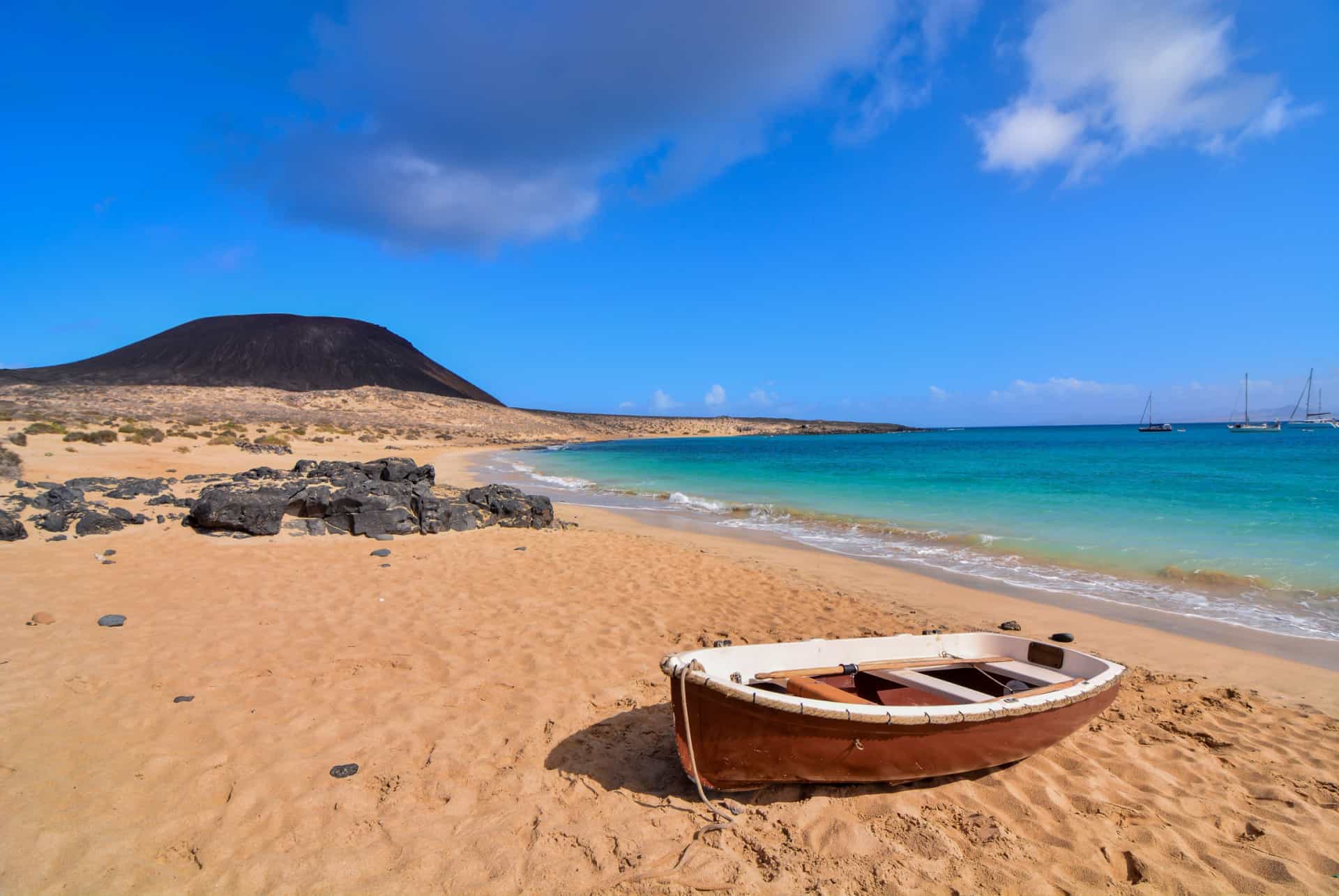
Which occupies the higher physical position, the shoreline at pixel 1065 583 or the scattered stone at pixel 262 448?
the scattered stone at pixel 262 448

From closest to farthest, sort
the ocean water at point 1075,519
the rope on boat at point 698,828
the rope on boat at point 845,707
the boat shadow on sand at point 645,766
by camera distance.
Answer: the rope on boat at point 698,828, the rope on boat at point 845,707, the boat shadow on sand at point 645,766, the ocean water at point 1075,519

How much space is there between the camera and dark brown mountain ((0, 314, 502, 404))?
86.1 m

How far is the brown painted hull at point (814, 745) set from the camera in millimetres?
3553

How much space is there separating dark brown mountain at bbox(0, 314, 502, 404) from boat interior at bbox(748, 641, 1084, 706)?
94.2m

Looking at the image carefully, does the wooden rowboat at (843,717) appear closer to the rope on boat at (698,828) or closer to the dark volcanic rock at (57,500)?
the rope on boat at (698,828)

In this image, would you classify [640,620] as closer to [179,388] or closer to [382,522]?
[382,522]

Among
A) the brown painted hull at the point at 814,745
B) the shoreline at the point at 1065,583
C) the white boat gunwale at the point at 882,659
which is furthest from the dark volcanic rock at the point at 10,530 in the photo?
the shoreline at the point at 1065,583

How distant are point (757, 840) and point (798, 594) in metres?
5.67

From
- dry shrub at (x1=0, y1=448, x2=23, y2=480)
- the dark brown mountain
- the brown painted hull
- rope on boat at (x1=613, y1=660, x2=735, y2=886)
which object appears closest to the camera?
rope on boat at (x1=613, y1=660, x2=735, y2=886)

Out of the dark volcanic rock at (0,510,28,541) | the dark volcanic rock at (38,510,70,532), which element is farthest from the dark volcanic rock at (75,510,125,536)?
the dark volcanic rock at (0,510,28,541)

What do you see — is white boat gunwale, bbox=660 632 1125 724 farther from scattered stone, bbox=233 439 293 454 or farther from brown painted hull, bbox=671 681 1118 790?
scattered stone, bbox=233 439 293 454

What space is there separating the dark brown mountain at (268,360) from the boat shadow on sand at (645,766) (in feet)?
307

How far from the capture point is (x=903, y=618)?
7.97 meters

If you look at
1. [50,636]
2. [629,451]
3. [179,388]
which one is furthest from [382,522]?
[179,388]
